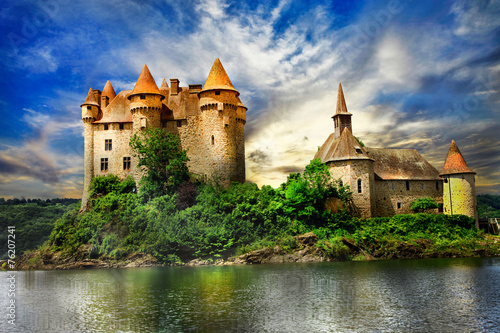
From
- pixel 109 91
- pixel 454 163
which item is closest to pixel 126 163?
pixel 109 91

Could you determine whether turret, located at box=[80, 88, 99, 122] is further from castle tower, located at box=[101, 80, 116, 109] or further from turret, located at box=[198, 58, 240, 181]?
turret, located at box=[198, 58, 240, 181]

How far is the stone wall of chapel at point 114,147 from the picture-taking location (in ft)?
160

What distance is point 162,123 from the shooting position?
5019 centimetres

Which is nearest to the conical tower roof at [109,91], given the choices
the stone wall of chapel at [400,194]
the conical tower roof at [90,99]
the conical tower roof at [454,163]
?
the conical tower roof at [90,99]

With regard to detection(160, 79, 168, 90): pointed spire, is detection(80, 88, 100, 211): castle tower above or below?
below

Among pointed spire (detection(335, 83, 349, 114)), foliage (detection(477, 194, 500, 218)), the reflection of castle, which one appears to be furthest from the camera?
foliage (detection(477, 194, 500, 218))

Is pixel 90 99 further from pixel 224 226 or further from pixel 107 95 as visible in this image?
pixel 224 226

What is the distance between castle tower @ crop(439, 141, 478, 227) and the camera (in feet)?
157

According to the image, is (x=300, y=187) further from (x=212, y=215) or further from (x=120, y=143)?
(x=120, y=143)

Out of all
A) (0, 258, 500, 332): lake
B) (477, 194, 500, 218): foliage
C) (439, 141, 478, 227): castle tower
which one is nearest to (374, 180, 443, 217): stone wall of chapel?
(439, 141, 478, 227): castle tower

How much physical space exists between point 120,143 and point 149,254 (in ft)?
50.7

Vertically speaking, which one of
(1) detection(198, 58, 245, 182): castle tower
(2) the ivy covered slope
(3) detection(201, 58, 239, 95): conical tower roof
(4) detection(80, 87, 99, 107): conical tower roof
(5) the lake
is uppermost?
(3) detection(201, 58, 239, 95): conical tower roof

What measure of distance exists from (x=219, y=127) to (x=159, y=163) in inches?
311

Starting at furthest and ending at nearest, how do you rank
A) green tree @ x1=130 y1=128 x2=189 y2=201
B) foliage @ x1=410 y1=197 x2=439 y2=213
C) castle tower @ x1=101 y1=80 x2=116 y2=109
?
1. castle tower @ x1=101 y1=80 x2=116 y2=109
2. foliage @ x1=410 y1=197 x2=439 y2=213
3. green tree @ x1=130 y1=128 x2=189 y2=201
